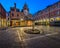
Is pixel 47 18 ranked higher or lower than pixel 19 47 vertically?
higher

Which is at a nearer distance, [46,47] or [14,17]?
[46,47]

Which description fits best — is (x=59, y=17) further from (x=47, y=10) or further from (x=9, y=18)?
(x=9, y=18)

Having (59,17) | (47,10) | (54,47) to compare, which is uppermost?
(47,10)

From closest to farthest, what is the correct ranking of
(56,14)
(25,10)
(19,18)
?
(56,14)
(19,18)
(25,10)

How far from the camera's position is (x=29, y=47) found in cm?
699

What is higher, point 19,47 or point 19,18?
point 19,18

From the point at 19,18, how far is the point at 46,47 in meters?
55.7

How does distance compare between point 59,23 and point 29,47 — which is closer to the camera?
point 29,47

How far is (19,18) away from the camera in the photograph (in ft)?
204

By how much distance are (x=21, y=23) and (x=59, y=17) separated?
23043 millimetres

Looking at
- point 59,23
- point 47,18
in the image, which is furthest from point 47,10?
point 59,23

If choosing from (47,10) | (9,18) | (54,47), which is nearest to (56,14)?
(47,10)

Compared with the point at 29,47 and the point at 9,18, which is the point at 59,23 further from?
the point at 29,47

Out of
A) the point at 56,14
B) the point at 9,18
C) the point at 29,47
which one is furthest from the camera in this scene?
the point at 9,18
